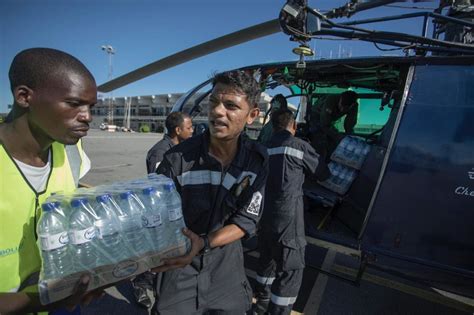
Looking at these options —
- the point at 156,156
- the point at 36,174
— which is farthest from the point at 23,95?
the point at 156,156

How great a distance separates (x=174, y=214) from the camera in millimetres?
1292

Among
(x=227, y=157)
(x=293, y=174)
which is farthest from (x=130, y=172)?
(x=227, y=157)

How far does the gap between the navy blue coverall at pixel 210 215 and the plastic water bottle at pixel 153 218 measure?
10.2 inches

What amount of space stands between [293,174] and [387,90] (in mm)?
2755

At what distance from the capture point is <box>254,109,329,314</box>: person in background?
8.55ft

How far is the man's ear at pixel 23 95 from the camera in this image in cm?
104

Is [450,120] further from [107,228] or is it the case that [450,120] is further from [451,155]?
[107,228]

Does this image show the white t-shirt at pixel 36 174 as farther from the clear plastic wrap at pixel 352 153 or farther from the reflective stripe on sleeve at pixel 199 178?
the clear plastic wrap at pixel 352 153

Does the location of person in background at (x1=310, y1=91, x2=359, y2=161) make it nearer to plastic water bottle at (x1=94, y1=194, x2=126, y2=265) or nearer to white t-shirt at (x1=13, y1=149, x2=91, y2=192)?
plastic water bottle at (x1=94, y1=194, x2=126, y2=265)

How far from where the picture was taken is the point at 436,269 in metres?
2.33

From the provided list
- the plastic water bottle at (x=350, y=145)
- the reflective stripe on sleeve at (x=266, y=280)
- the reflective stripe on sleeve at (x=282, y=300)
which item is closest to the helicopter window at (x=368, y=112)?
the plastic water bottle at (x=350, y=145)

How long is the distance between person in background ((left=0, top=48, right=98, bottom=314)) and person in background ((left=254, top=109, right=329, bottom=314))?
1.89 meters

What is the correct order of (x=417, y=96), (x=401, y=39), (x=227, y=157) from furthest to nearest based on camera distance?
(x=401, y=39), (x=417, y=96), (x=227, y=157)

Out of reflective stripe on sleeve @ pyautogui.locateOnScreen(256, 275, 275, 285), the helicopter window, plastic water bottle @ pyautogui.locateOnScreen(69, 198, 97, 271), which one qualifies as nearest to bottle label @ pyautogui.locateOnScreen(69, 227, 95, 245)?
plastic water bottle @ pyautogui.locateOnScreen(69, 198, 97, 271)
